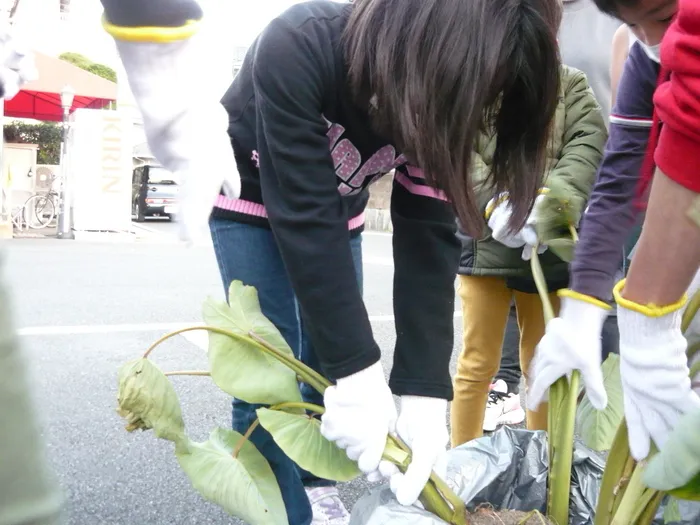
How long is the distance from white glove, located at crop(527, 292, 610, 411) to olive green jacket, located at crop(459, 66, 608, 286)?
12.5 inches

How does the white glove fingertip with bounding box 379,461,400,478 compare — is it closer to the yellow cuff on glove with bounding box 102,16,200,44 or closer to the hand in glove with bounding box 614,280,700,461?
the hand in glove with bounding box 614,280,700,461

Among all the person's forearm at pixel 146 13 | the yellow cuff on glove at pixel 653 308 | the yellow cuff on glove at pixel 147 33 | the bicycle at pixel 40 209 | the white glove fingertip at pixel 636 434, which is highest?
the person's forearm at pixel 146 13

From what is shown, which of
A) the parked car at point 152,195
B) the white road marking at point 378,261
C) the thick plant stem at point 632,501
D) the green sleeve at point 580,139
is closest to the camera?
the thick plant stem at point 632,501

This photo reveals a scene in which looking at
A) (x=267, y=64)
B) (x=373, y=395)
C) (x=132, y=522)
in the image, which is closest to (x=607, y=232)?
(x=373, y=395)

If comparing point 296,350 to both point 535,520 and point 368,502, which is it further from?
point 535,520

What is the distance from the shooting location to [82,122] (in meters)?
6.70

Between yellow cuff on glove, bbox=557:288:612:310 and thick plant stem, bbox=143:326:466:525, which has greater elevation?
yellow cuff on glove, bbox=557:288:612:310

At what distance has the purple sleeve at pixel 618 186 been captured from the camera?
0.93 meters

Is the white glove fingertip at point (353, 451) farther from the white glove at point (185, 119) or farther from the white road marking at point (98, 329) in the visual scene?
the white road marking at point (98, 329)

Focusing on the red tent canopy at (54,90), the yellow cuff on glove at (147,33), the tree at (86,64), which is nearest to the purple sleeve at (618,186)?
the yellow cuff on glove at (147,33)

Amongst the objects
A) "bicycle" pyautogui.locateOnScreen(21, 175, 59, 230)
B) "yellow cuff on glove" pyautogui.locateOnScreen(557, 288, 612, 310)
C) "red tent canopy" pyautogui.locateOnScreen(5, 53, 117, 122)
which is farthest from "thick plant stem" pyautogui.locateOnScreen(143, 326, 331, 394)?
"bicycle" pyautogui.locateOnScreen(21, 175, 59, 230)

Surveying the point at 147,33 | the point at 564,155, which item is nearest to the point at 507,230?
the point at 564,155

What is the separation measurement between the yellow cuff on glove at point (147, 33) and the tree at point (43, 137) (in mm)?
10332

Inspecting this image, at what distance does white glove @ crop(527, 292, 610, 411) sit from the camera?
A: 34.4 inches
